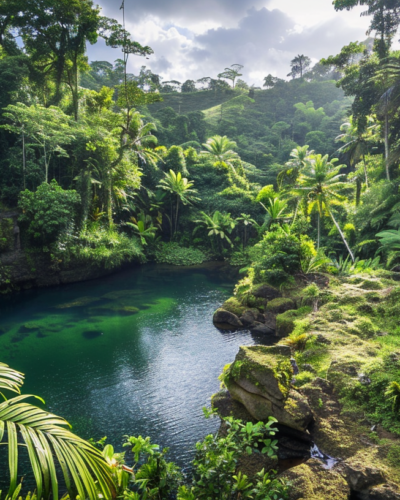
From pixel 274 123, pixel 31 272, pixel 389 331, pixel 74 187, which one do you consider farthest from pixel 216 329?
pixel 274 123

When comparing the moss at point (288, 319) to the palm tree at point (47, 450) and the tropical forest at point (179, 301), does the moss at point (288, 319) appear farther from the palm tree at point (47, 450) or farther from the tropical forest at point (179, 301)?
the palm tree at point (47, 450)

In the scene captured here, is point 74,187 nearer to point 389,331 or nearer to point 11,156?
point 11,156

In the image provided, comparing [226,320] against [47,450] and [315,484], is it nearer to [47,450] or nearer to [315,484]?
[315,484]

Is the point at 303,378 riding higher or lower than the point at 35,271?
lower

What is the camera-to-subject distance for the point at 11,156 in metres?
16.7

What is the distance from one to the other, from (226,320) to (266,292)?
6.30 ft

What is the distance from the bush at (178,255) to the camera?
23.2m

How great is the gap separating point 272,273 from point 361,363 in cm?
683

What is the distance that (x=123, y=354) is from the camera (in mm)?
10250

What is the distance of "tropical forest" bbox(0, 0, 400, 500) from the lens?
4262 millimetres

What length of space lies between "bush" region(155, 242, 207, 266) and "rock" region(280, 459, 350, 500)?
61.6 ft

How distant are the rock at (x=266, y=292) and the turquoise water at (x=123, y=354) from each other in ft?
6.96

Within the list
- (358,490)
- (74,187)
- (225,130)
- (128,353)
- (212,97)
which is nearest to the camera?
(358,490)

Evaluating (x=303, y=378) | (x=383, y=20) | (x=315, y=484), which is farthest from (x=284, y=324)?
(x=383, y=20)
